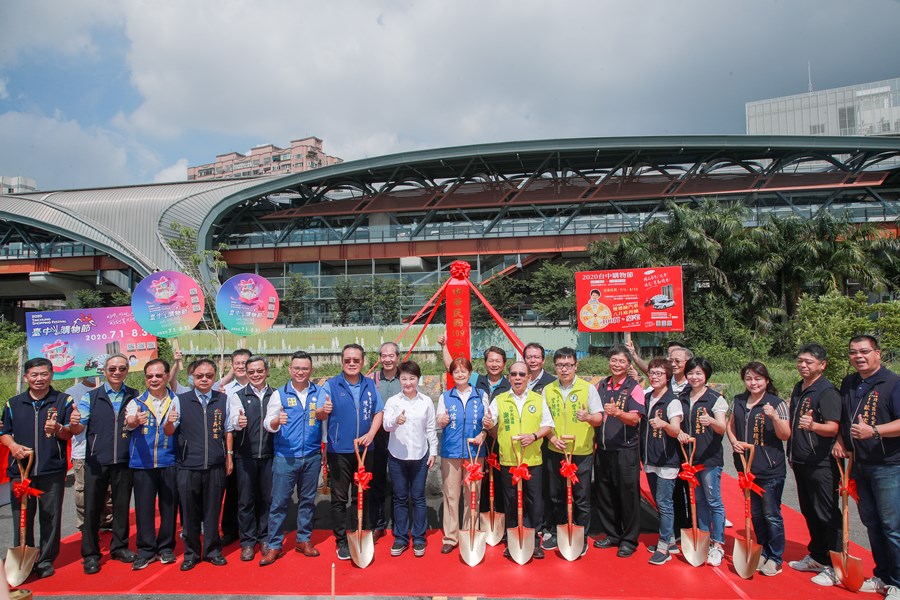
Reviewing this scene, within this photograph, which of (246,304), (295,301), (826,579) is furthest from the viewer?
(295,301)

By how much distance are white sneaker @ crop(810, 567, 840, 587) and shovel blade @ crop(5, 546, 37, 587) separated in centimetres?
587

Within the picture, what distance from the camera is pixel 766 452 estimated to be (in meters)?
4.09

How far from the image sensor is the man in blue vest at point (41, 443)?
4.21 meters

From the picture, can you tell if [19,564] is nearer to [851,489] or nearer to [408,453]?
[408,453]

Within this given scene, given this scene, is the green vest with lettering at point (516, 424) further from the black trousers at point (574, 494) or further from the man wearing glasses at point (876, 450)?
the man wearing glasses at point (876, 450)

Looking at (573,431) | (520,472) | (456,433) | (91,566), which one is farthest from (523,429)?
(91,566)

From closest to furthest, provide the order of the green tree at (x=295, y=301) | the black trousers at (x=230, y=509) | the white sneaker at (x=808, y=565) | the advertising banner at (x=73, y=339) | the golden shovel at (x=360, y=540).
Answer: the white sneaker at (x=808, y=565) < the golden shovel at (x=360, y=540) < the black trousers at (x=230, y=509) < the advertising banner at (x=73, y=339) < the green tree at (x=295, y=301)

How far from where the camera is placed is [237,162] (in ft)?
329

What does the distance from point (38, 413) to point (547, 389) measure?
4161 millimetres

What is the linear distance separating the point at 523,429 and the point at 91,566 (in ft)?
11.8

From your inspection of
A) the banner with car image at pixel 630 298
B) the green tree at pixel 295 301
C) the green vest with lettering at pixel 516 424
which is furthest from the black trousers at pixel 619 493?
the green tree at pixel 295 301

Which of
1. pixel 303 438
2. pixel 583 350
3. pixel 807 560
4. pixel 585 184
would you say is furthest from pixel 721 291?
pixel 303 438

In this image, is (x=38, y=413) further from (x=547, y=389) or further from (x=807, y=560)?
(x=807, y=560)

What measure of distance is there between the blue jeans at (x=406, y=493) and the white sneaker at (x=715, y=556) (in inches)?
89.8
